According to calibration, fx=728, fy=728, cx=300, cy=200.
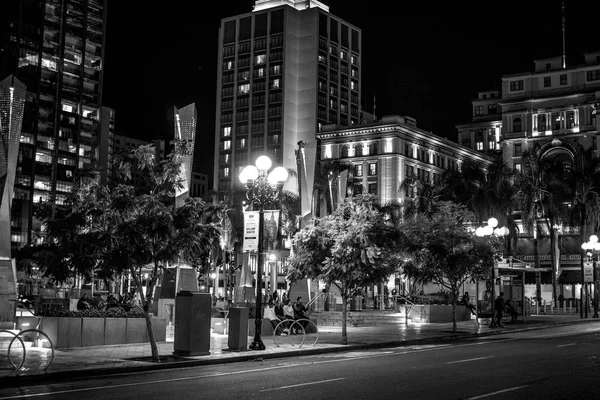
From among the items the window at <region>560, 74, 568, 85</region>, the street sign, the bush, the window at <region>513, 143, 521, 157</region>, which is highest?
the window at <region>560, 74, 568, 85</region>

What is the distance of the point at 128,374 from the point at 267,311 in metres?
13.3

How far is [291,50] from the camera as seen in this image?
462 ft

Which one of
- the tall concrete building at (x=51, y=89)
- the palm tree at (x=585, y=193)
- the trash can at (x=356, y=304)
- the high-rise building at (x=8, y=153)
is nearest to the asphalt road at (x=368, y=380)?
the high-rise building at (x=8, y=153)

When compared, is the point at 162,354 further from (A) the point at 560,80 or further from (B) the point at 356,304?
(A) the point at 560,80

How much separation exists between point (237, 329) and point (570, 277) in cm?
6135

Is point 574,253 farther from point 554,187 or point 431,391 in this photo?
point 431,391

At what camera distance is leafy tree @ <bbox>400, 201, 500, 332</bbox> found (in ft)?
117

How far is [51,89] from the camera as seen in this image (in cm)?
13925

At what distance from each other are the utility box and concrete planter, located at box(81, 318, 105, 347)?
3786 mm

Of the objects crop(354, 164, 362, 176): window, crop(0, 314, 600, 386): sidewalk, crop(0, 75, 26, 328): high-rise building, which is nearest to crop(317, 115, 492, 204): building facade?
crop(354, 164, 362, 176): window

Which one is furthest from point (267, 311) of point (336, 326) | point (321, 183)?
point (321, 183)

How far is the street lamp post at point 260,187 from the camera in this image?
2414cm

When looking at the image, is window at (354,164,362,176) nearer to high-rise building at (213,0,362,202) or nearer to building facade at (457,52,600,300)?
high-rise building at (213,0,362,202)

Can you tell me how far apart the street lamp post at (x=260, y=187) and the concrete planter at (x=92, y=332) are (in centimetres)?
506
